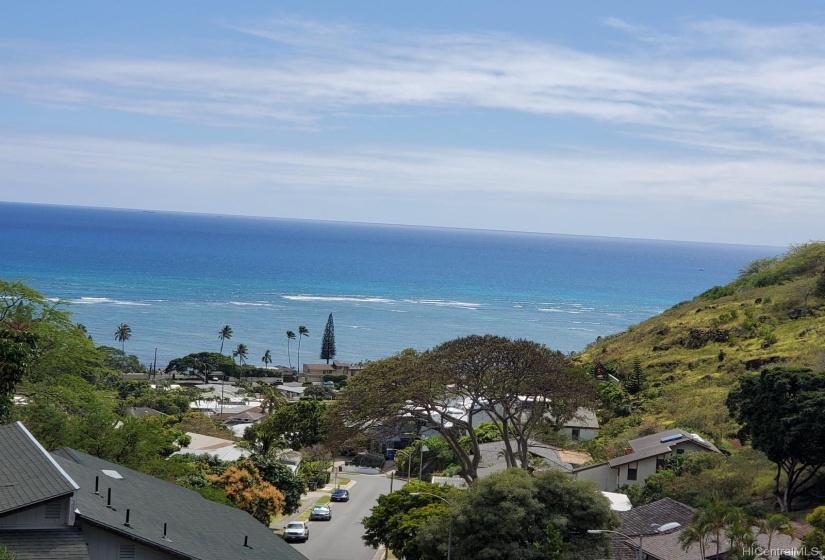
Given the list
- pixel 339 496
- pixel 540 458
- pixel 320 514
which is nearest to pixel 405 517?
pixel 320 514

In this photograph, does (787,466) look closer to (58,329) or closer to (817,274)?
(58,329)

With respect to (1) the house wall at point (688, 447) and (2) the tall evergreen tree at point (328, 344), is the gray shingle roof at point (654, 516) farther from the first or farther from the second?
(2) the tall evergreen tree at point (328, 344)

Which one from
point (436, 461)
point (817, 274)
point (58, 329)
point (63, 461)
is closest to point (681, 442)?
point (436, 461)

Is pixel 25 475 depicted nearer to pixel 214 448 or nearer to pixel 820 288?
pixel 214 448

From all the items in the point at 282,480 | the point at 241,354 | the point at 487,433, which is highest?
the point at 282,480

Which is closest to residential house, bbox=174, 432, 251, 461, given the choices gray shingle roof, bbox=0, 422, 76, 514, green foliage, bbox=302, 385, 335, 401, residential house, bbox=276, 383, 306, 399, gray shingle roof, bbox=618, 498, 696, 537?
gray shingle roof, bbox=618, 498, 696, 537

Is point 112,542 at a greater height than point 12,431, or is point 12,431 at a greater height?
point 12,431

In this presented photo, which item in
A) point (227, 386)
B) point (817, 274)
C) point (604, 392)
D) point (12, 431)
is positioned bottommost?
point (227, 386)
